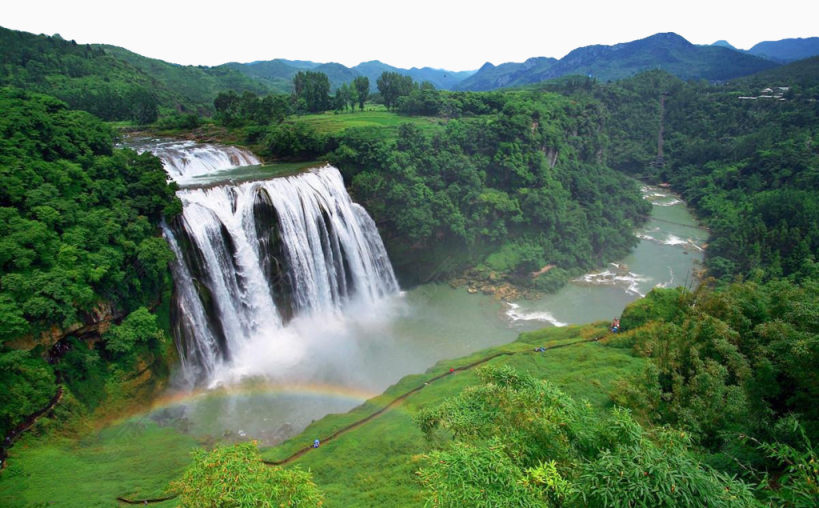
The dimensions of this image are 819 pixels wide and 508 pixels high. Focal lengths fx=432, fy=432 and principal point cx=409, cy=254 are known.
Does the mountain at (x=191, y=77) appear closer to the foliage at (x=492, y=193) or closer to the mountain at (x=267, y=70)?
the mountain at (x=267, y=70)

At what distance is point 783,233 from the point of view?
28.5 meters

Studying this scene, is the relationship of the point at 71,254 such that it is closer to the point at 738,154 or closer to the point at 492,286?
the point at 492,286

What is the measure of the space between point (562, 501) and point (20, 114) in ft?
75.4

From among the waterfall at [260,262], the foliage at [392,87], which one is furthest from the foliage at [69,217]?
the foliage at [392,87]

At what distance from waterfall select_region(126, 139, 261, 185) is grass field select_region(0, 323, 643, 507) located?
13387 millimetres

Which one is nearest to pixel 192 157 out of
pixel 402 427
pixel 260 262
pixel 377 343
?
pixel 260 262

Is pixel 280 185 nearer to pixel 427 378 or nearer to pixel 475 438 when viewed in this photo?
pixel 427 378

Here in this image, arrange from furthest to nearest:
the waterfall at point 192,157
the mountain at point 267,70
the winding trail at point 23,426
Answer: the mountain at point 267,70
the waterfall at point 192,157
the winding trail at point 23,426

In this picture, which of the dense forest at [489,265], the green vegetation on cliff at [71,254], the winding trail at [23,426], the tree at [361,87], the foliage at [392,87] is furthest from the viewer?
the foliage at [392,87]

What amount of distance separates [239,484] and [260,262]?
15.8m

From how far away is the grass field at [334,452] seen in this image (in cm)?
1070

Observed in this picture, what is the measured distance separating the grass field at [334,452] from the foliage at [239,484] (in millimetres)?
3715

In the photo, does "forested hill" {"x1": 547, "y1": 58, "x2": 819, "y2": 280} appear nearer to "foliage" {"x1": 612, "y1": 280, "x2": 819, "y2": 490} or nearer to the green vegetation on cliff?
"foliage" {"x1": 612, "y1": 280, "x2": 819, "y2": 490}

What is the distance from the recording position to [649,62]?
152 m
